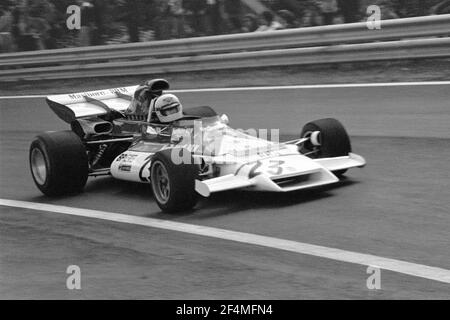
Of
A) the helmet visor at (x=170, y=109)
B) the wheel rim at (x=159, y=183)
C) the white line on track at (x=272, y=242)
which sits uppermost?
the helmet visor at (x=170, y=109)

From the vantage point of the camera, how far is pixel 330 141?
9.03 meters

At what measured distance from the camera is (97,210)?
8961 mm

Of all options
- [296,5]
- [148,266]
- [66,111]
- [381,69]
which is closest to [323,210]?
[148,266]

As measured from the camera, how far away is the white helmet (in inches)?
368

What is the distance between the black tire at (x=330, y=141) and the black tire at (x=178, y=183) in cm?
150

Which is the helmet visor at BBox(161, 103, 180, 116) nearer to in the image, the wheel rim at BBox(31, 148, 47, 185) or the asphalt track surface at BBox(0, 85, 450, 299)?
the asphalt track surface at BBox(0, 85, 450, 299)

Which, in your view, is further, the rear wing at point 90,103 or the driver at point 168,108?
the rear wing at point 90,103

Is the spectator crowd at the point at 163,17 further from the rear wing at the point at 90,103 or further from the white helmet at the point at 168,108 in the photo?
the white helmet at the point at 168,108

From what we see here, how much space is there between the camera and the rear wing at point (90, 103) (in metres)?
10.6

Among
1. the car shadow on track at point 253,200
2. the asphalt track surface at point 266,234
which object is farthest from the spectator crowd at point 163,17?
the car shadow on track at point 253,200

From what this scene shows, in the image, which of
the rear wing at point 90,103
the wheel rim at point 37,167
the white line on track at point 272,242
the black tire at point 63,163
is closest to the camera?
the white line on track at point 272,242

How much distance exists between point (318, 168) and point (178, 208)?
1.29 m

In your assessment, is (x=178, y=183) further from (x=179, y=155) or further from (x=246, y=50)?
(x=246, y=50)

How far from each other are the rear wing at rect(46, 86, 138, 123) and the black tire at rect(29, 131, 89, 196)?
94 cm
